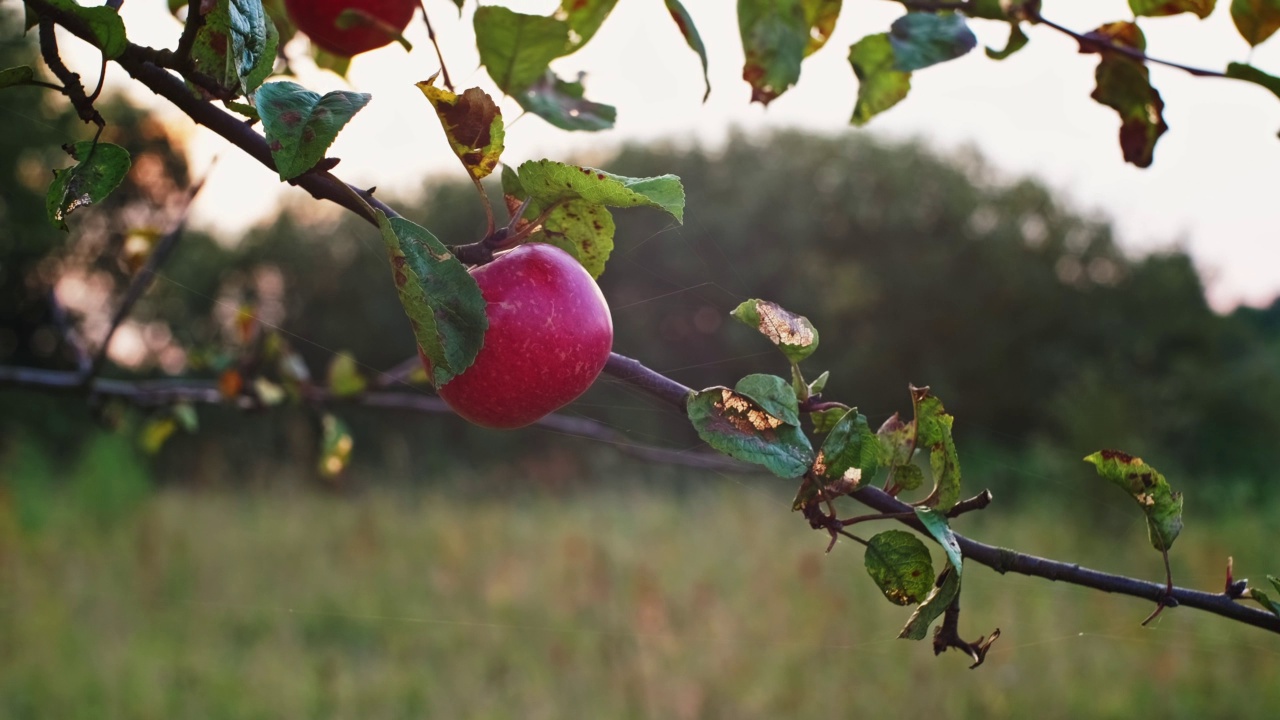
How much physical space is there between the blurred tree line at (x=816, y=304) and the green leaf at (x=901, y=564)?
3585mm

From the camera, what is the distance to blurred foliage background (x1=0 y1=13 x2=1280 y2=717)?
230 centimetres

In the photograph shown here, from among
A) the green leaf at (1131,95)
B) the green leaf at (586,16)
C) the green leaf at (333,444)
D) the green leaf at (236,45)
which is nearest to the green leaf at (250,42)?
the green leaf at (236,45)

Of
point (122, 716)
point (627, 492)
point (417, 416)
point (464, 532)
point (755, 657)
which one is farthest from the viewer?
point (417, 416)

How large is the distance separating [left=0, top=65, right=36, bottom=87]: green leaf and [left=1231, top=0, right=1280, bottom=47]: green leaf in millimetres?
628

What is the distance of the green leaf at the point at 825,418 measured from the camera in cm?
45

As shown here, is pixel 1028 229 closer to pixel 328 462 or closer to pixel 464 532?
pixel 464 532

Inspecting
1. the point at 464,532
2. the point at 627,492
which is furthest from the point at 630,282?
the point at 464,532

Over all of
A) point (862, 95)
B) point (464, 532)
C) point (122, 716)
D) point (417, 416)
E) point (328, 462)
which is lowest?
point (417, 416)

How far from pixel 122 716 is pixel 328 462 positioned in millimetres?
1449

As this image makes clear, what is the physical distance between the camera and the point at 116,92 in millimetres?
5266

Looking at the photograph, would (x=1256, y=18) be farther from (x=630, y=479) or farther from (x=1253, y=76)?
(x=630, y=479)

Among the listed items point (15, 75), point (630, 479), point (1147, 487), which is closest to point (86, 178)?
point (15, 75)

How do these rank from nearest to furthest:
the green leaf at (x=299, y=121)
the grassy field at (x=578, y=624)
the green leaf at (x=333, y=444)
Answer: the green leaf at (x=299, y=121) → the green leaf at (x=333, y=444) → the grassy field at (x=578, y=624)

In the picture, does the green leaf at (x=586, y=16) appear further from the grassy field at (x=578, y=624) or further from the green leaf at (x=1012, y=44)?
the grassy field at (x=578, y=624)
